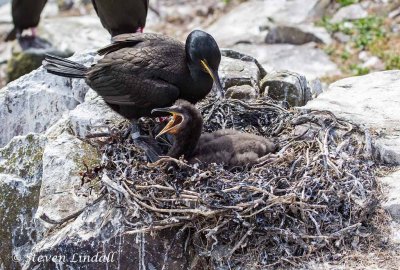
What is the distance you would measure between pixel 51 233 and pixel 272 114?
2.10 metres

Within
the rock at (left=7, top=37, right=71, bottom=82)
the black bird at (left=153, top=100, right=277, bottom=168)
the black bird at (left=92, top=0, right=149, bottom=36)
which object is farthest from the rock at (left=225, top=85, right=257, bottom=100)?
the rock at (left=7, top=37, right=71, bottom=82)

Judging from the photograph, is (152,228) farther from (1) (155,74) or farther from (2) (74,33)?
(2) (74,33)

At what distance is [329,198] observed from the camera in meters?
5.20

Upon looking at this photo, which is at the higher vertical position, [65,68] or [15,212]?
[65,68]

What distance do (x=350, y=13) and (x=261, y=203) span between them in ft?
26.0

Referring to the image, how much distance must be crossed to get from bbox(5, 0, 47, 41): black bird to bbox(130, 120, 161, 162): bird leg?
23.7 feet

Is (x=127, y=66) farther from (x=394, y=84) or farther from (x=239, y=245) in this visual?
(x=394, y=84)

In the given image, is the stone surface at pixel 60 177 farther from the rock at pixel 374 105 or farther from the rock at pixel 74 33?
the rock at pixel 74 33

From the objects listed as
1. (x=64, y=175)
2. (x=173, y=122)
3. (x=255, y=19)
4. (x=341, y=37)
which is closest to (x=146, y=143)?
(x=173, y=122)

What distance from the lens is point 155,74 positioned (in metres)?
6.05

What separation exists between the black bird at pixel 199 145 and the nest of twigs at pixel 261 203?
0.10 metres

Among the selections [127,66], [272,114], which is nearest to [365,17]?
[272,114]

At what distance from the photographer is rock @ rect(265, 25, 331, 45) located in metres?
12.0

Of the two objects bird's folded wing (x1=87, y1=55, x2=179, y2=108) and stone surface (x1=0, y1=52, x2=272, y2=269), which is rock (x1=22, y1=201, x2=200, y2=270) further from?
bird's folded wing (x1=87, y1=55, x2=179, y2=108)
